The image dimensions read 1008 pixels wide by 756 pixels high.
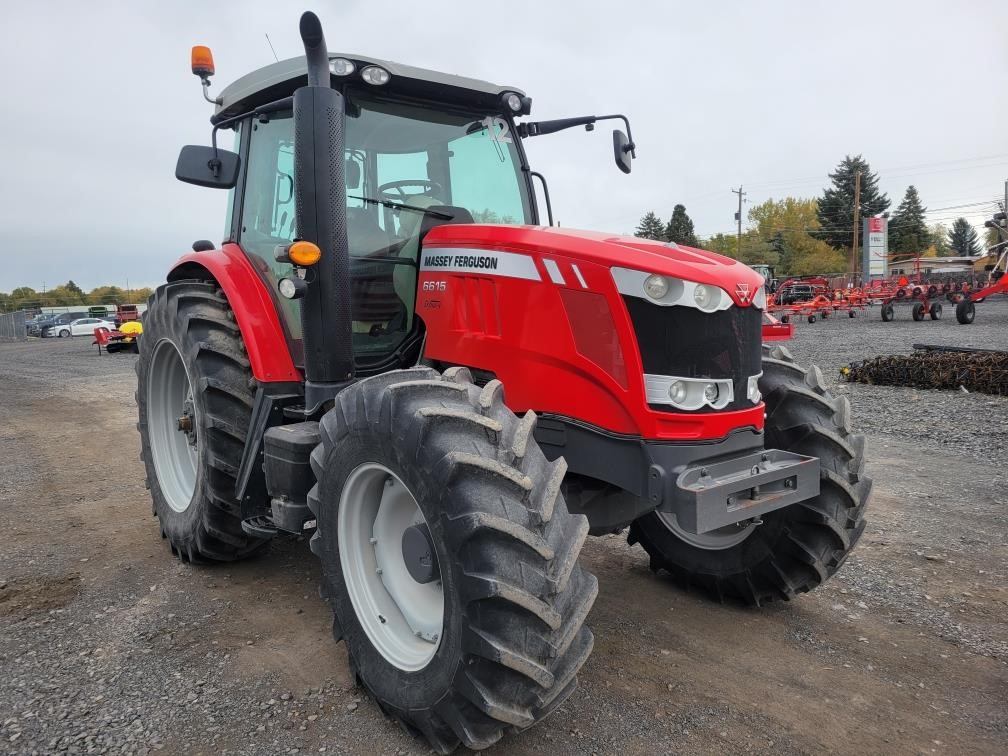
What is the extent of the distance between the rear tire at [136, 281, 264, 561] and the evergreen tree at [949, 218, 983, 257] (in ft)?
310

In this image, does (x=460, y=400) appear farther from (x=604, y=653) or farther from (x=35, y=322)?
(x=35, y=322)

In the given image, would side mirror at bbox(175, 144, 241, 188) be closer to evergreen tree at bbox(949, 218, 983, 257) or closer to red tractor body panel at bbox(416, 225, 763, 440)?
red tractor body panel at bbox(416, 225, 763, 440)

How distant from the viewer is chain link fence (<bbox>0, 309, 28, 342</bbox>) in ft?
121

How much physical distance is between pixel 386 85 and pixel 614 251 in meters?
1.42

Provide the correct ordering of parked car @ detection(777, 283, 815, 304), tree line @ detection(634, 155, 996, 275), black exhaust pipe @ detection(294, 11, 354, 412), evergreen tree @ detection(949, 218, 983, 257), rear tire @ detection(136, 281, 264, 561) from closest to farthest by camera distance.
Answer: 1. black exhaust pipe @ detection(294, 11, 354, 412)
2. rear tire @ detection(136, 281, 264, 561)
3. parked car @ detection(777, 283, 815, 304)
4. tree line @ detection(634, 155, 996, 275)
5. evergreen tree @ detection(949, 218, 983, 257)

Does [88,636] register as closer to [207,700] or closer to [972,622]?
[207,700]

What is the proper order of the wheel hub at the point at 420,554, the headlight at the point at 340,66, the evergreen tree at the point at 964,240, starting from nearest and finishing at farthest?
1. the wheel hub at the point at 420,554
2. the headlight at the point at 340,66
3. the evergreen tree at the point at 964,240

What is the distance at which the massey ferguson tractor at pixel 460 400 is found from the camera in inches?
86.0

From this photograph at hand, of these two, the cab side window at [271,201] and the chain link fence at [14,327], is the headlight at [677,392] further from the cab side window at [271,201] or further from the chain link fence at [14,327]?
the chain link fence at [14,327]

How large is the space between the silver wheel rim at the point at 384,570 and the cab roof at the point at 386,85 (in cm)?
184

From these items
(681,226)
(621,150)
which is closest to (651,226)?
(681,226)

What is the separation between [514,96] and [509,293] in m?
1.31

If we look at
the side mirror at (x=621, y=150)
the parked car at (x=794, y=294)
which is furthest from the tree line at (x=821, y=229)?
the side mirror at (x=621, y=150)

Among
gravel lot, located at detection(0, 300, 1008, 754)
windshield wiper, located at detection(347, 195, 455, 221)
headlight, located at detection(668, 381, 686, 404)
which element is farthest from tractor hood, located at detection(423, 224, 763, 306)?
gravel lot, located at detection(0, 300, 1008, 754)
